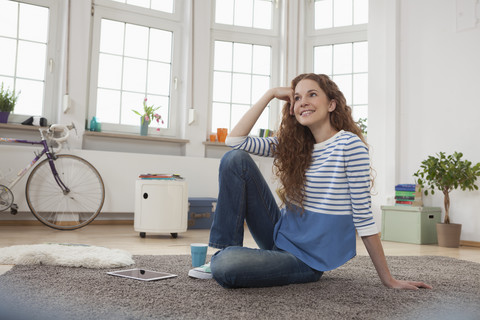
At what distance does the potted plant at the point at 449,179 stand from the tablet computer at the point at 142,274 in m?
2.51

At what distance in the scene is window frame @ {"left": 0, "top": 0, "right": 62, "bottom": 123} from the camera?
13.2 ft

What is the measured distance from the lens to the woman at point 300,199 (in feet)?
4.58

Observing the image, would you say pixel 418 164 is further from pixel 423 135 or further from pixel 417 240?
pixel 417 240

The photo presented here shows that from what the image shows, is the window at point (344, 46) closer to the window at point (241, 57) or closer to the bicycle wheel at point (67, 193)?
the window at point (241, 57)

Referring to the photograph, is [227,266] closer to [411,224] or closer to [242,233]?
[242,233]

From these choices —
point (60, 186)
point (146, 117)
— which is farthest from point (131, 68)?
point (60, 186)

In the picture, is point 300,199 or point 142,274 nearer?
point 300,199

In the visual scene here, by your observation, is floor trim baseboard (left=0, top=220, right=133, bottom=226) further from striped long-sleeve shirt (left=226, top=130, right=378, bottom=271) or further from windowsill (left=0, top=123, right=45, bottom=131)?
striped long-sleeve shirt (left=226, top=130, right=378, bottom=271)

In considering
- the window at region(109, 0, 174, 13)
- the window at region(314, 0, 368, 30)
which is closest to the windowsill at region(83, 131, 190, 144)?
the window at region(109, 0, 174, 13)

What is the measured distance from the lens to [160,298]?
1271 millimetres

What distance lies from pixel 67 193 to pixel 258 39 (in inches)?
101

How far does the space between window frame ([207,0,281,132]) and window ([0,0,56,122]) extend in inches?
61.4

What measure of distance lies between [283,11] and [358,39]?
89 cm

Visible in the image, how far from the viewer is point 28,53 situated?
401cm
